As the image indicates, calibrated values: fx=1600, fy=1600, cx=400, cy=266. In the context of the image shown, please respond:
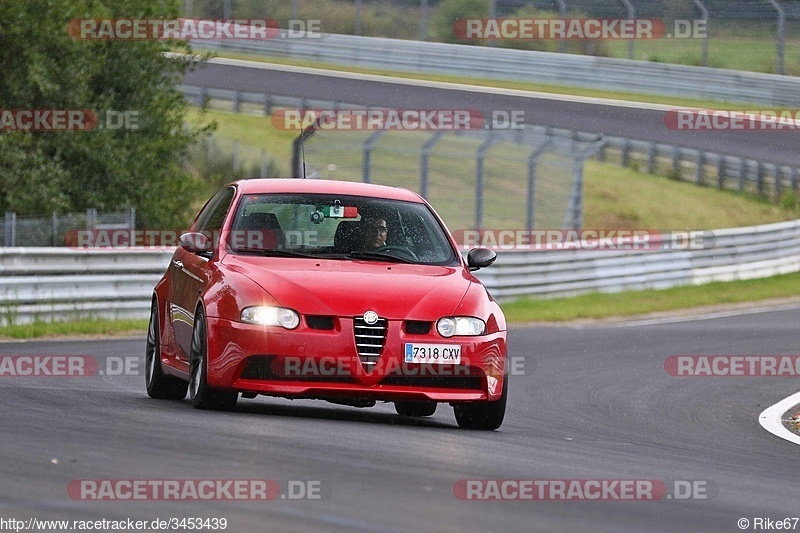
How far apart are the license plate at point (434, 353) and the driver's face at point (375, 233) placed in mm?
1086

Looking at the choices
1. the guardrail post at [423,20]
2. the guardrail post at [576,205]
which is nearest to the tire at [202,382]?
the guardrail post at [576,205]

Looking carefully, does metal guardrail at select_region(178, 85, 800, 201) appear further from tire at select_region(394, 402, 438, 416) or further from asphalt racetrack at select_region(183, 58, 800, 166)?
tire at select_region(394, 402, 438, 416)

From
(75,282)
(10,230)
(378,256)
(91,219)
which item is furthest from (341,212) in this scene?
(91,219)

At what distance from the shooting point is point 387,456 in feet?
24.8

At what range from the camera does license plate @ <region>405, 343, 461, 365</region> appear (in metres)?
9.20

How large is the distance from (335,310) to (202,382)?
3.16ft

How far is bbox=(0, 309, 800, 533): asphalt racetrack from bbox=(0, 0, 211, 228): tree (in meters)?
9.59

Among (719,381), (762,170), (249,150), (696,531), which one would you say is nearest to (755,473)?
(696,531)

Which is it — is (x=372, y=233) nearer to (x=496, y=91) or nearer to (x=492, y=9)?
(x=492, y=9)

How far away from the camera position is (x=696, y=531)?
6.10 m

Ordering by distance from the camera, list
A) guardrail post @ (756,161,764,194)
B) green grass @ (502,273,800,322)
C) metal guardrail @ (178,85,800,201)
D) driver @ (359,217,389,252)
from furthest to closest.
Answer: guardrail post @ (756,161,764,194) → metal guardrail @ (178,85,800,201) → green grass @ (502,273,800,322) → driver @ (359,217,389,252)

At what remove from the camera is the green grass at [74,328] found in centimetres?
1688

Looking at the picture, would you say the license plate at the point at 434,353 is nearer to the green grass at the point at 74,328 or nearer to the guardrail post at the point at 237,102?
the green grass at the point at 74,328

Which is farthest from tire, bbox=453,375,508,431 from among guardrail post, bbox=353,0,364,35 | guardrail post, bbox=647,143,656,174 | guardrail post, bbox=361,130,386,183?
guardrail post, bbox=353,0,364,35
